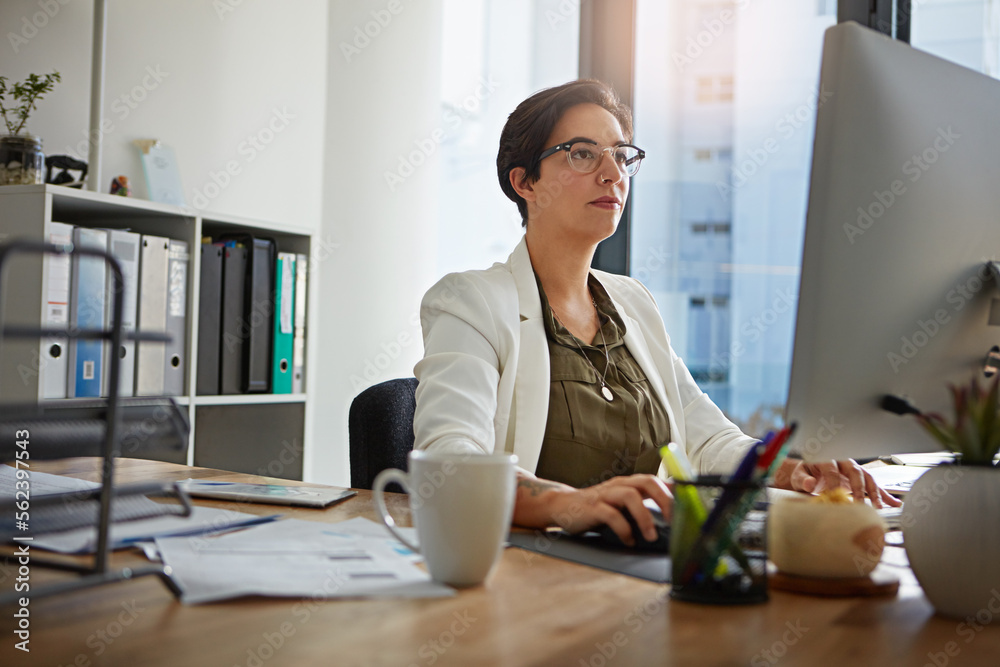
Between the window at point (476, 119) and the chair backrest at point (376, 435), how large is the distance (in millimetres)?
2090

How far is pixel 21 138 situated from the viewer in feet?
6.34

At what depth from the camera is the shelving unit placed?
1.85 meters

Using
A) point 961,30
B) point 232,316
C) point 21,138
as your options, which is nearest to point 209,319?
point 232,316

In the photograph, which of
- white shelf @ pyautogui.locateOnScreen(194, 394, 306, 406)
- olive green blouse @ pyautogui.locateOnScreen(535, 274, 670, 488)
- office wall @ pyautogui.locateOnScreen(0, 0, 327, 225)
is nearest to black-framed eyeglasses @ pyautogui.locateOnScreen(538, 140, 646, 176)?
olive green blouse @ pyautogui.locateOnScreen(535, 274, 670, 488)

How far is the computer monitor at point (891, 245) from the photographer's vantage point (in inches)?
27.6

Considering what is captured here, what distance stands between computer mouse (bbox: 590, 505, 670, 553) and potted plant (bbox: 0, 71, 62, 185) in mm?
1736

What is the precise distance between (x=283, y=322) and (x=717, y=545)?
1.98m

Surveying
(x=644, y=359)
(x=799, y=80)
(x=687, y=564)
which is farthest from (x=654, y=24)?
(x=687, y=564)

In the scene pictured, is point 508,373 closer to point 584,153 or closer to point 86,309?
point 584,153

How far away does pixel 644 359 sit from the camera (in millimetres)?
1528

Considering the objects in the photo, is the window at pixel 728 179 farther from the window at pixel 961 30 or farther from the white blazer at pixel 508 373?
the white blazer at pixel 508 373

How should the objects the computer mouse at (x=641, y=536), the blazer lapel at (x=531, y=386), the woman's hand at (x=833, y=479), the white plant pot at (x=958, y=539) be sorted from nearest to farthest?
1. the white plant pot at (x=958, y=539)
2. the computer mouse at (x=641, y=536)
3. the woman's hand at (x=833, y=479)
4. the blazer lapel at (x=531, y=386)

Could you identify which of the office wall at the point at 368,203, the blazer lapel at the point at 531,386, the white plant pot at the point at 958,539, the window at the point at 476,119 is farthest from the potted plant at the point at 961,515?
the window at the point at 476,119

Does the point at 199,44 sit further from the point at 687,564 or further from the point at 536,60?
the point at 687,564
